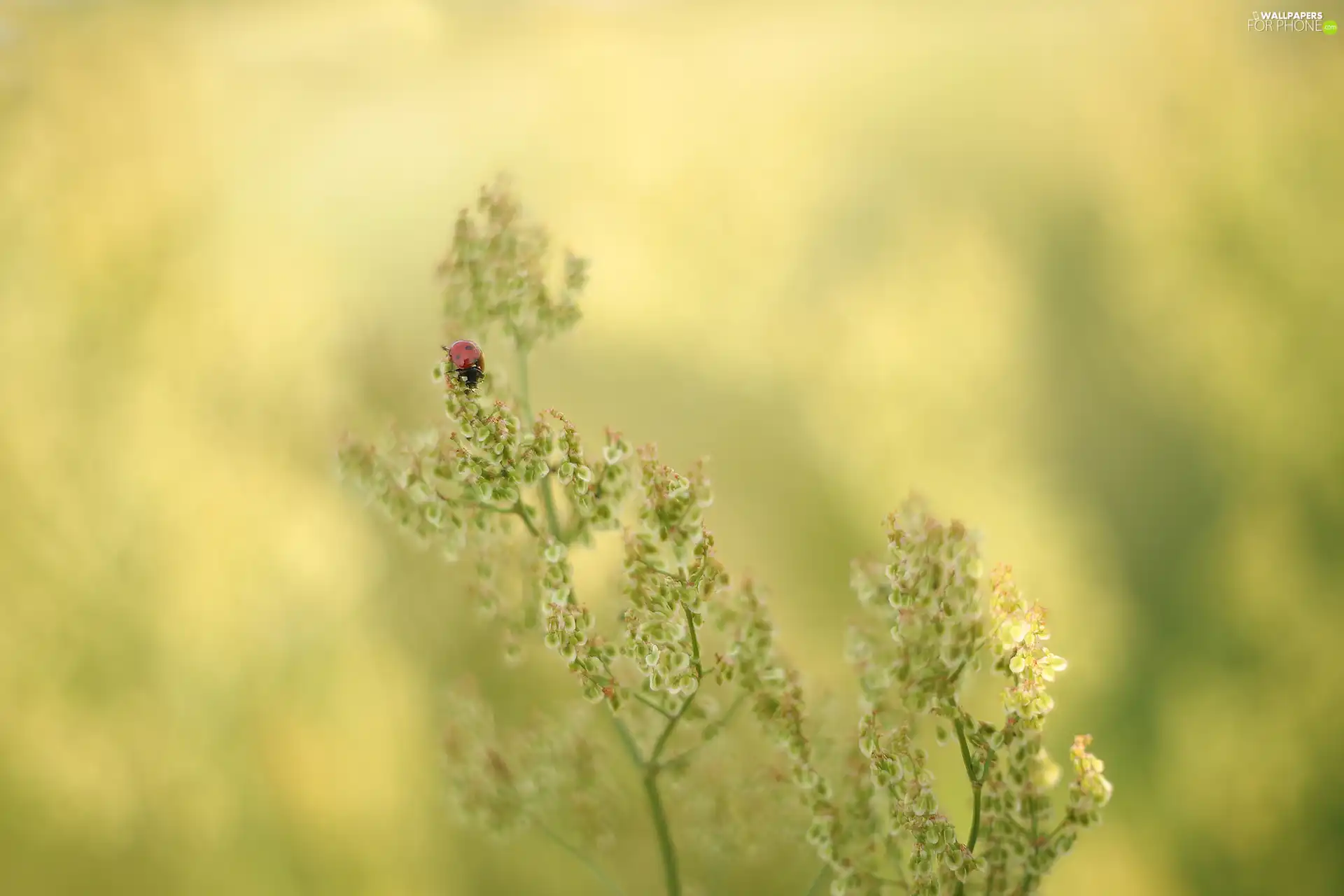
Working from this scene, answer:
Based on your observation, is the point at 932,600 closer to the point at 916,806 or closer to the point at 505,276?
the point at 916,806

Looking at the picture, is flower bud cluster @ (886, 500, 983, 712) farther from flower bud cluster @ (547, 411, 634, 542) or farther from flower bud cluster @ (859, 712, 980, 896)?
flower bud cluster @ (547, 411, 634, 542)

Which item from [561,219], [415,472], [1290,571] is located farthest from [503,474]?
[1290,571]

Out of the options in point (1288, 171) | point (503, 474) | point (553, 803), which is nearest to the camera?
point (503, 474)

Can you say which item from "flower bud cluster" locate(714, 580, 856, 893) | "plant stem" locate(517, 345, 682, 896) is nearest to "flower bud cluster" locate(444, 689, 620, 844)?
"plant stem" locate(517, 345, 682, 896)

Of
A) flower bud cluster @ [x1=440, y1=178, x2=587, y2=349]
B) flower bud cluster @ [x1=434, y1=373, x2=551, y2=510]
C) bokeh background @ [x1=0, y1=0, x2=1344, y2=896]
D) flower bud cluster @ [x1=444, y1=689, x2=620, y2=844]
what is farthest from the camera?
bokeh background @ [x1=0, y1=0, x2=1344, y2=896]

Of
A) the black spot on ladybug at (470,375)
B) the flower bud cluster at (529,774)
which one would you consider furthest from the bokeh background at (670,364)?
the black spot on ladybug at (470,375)

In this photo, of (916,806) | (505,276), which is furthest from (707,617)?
(505,276)

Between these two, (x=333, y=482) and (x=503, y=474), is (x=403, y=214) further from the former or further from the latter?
(x=503, y=474)
